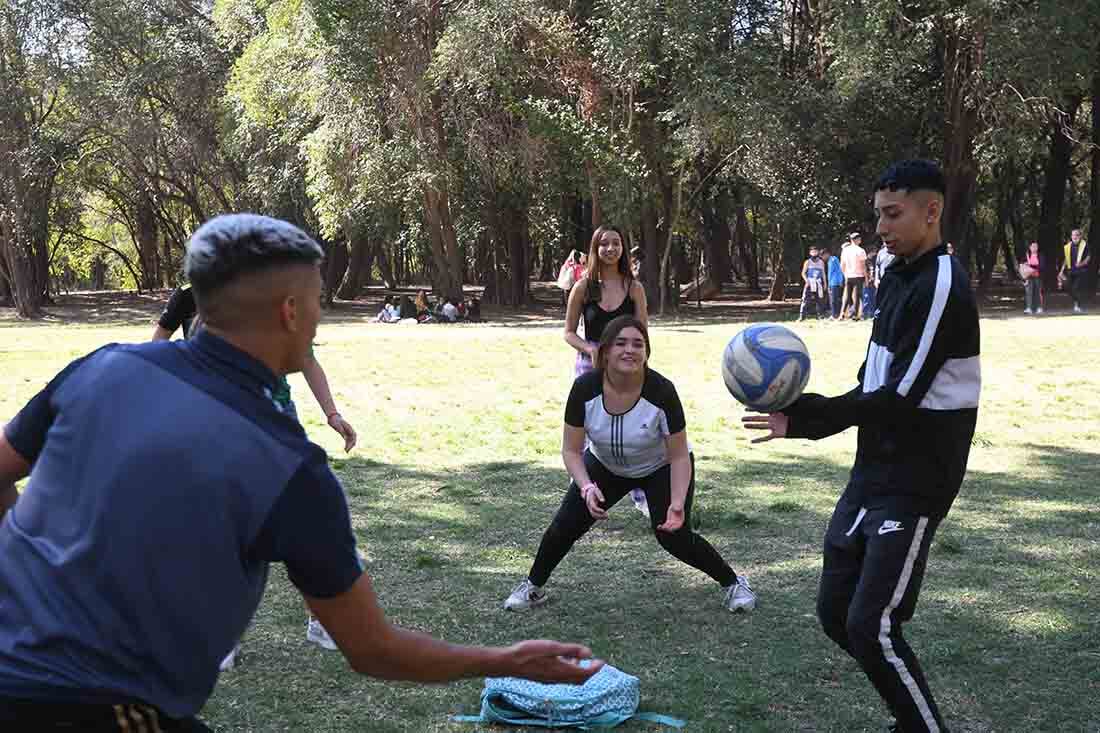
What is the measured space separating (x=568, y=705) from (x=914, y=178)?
2308 millimetres

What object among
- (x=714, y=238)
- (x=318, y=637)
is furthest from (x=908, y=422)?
(x=714, y=238)

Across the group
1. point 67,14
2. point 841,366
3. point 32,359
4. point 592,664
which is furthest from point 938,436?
point 67,14

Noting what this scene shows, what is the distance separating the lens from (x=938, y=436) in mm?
3980

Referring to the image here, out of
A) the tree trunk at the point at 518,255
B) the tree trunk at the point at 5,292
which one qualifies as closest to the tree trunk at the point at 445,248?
the tree trunk at the point at 518,255

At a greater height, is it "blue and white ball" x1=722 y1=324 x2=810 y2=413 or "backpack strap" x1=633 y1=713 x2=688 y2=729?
"blue and white ball" x1=722 y1=324 x2=810 y2=413

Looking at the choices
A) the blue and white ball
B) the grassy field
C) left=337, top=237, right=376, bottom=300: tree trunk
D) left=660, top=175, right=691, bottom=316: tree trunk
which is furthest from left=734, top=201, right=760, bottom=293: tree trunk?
the blue and white ball

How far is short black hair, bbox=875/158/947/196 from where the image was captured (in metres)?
4.04

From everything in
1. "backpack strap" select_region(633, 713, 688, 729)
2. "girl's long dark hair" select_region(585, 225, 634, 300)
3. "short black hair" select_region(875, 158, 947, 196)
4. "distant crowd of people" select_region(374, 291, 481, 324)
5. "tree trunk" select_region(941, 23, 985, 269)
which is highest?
"tree trunk" select_region(941, 23, 985, 269)

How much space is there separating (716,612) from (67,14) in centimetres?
3468

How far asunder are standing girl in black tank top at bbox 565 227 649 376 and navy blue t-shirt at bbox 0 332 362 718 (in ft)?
18.3

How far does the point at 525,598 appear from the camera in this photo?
6.09m

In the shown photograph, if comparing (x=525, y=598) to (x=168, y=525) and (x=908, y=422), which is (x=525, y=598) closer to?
(x=908, y=422)

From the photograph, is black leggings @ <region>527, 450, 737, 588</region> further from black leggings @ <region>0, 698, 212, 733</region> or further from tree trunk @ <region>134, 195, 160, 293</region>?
tree trunk @ <region>134, 195, 160, 293</region>

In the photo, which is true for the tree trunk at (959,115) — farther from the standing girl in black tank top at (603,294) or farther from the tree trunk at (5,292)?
the tree trunk at (5,292)
